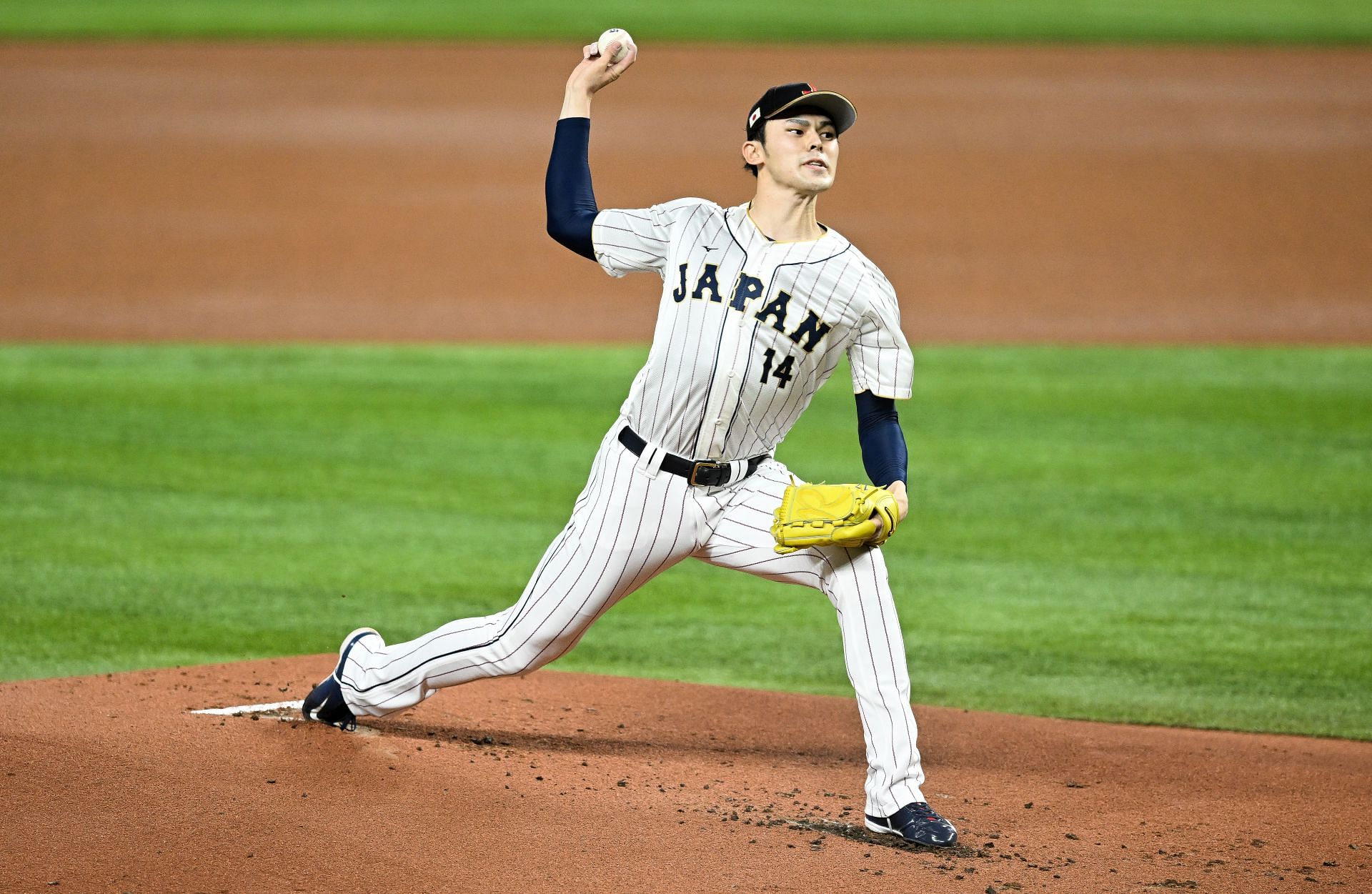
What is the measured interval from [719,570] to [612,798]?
326cm

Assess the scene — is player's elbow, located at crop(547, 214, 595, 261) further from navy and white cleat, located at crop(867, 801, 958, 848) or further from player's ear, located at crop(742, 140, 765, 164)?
navy and white cleat, located at crop(867, 801, 958, 848)

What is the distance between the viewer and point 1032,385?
1033cm

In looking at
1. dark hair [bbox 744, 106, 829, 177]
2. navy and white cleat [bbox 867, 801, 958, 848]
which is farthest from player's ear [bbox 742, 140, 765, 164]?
navy and white cleat [bbox 867, 801, 958, 848]

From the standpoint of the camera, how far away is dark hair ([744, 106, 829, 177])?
3939 millimetres

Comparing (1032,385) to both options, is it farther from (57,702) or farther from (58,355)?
(57,702)

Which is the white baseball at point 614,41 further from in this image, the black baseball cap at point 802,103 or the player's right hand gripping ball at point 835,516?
the player's right hand gripping ball at point 835,516

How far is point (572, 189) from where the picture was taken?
4098 mm

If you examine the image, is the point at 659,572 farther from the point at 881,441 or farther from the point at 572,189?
the point at 572,189

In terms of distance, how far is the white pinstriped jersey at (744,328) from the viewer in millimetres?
3910

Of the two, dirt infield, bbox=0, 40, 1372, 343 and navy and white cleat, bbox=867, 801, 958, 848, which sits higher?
dirt infield, bbox=0, 40, 1372, 343

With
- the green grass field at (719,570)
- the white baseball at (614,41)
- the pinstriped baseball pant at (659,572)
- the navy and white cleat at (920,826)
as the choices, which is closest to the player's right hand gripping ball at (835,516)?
the pinstriped baseball pant at (659,572)

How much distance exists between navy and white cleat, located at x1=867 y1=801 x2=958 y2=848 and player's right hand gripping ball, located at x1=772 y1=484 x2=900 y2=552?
649 mm

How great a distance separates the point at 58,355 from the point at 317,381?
189 centimetres

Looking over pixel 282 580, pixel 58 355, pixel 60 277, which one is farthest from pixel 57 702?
pixel 60 277
